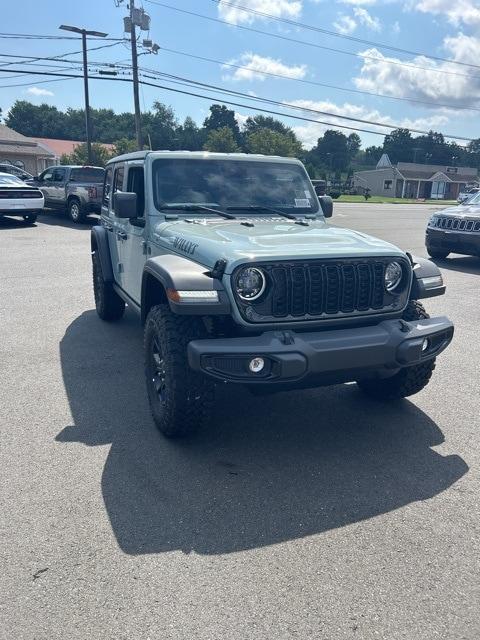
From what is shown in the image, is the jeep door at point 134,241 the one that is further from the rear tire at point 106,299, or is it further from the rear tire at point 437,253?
the rear tire at point 437,253

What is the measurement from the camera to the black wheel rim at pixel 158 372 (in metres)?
3.63

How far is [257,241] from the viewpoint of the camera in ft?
11.8

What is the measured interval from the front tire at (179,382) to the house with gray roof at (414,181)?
78.0 metres

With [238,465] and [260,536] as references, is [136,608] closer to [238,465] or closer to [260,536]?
[260,536]

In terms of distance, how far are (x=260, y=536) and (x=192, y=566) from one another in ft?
1.31

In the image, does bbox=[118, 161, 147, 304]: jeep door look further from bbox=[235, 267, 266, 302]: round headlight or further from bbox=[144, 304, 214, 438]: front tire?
bbox=[235, 267, 266, 302]: round headlight

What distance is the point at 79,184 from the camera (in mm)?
17219

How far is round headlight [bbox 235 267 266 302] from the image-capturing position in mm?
3271

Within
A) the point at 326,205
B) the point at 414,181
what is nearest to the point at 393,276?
the point at 326,205

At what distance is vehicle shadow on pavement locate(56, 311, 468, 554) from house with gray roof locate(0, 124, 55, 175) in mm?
46181

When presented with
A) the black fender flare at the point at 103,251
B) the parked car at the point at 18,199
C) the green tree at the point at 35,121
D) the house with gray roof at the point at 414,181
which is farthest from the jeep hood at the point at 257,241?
the green tree at the point at 35,121

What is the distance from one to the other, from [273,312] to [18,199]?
49.0ft

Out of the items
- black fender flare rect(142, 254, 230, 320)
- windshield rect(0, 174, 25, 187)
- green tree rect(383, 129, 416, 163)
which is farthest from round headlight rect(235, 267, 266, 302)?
green tree rect(383, 129, 416, 163)

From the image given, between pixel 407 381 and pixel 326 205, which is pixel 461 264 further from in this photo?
pixel 407 381
